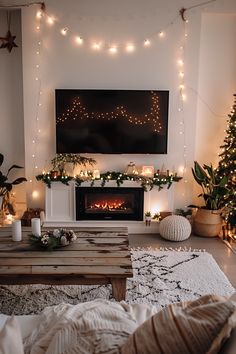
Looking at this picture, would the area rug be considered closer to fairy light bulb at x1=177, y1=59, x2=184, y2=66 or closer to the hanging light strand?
the hanging light strand

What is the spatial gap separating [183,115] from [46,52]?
2126 millimetres

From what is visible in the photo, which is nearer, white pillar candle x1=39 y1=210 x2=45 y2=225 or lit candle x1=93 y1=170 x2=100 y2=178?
white pillar candle x1=39 y1=210 x2=45 y2=225

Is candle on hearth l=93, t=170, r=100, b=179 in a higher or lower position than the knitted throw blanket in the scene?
higher

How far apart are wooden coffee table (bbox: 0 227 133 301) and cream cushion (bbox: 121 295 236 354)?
1.40 metres

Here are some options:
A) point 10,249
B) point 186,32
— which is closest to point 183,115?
point 186,32

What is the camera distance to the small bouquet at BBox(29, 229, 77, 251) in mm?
2867

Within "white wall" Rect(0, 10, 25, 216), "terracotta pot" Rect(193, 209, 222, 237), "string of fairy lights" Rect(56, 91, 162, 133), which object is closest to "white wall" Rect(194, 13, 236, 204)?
"terracotta pot" Rect(193, 209, 222, 237)

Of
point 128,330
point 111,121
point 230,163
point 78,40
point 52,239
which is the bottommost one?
point 52,239

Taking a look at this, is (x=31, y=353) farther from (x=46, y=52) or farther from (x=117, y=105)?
(x=46, y=52)

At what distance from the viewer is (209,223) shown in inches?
184

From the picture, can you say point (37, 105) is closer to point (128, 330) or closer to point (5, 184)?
point (5, 184)

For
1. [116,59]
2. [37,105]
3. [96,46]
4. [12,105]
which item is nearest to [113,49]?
[116,59]

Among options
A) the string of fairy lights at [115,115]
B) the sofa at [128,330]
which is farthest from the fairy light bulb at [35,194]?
the sofa at [128,330]

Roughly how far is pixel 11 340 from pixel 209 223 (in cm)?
377
